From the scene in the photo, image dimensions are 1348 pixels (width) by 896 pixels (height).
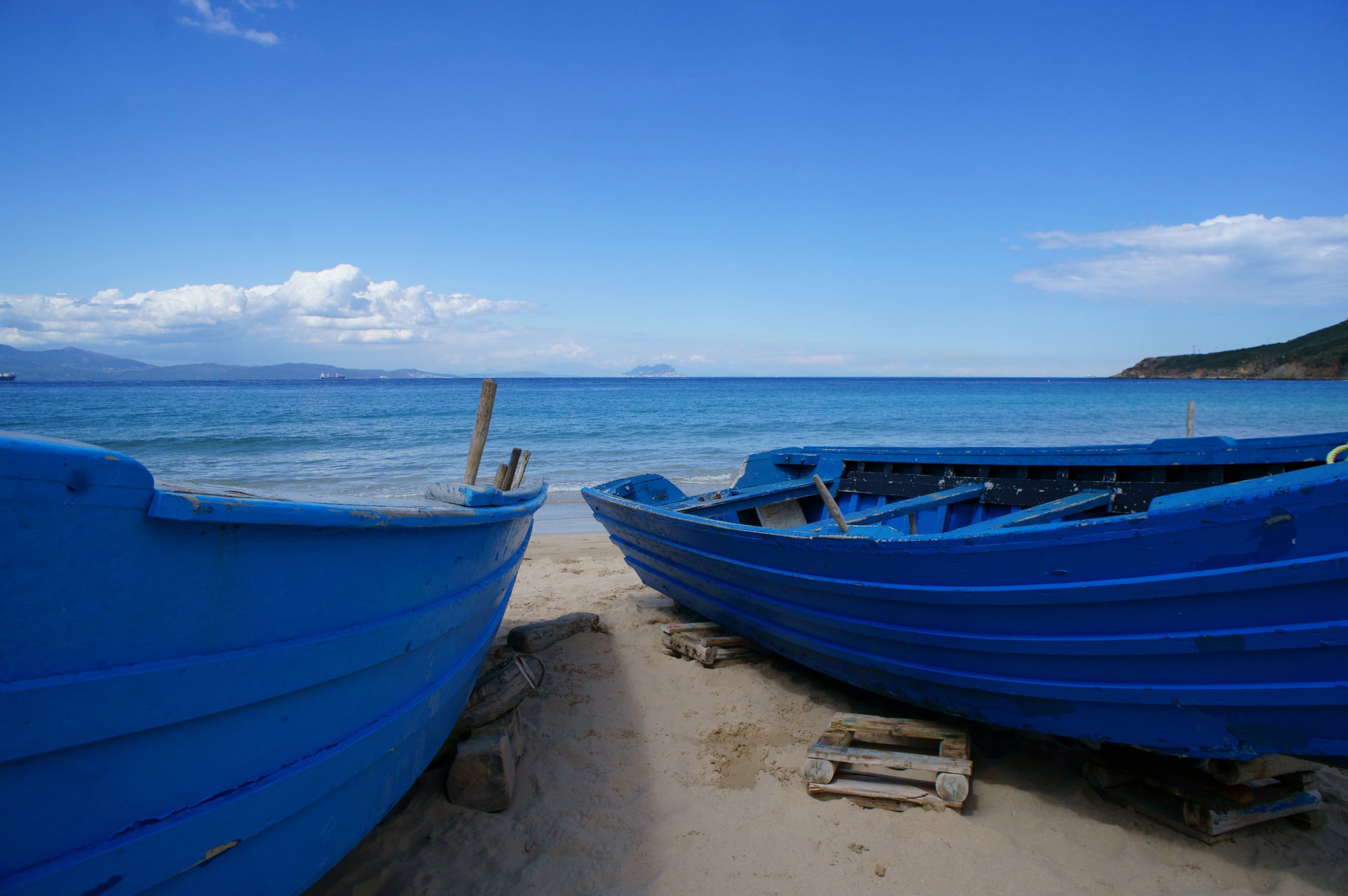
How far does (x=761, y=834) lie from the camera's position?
3547mm

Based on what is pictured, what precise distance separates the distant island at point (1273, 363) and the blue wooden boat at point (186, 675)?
323ft

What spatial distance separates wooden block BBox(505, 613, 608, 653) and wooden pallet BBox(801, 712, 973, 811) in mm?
2474

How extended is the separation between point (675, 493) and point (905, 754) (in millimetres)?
4316

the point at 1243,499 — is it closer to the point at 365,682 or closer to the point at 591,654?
the point at 365,682

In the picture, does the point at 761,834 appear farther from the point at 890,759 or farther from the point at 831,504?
the point at 831,504

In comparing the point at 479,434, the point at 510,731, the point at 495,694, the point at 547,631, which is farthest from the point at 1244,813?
the point at 479,434

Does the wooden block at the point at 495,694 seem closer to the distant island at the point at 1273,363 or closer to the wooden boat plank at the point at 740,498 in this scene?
the wooden boat plank at the point at 740,498

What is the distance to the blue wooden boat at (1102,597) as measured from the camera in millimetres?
2676

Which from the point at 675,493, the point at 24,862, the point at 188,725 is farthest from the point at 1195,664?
the point at 675,493

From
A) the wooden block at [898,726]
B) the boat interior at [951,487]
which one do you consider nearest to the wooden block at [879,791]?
the wooden block at [898,726]

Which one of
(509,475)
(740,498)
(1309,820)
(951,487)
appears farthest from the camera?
(740,498)

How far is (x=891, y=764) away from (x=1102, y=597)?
1.45m

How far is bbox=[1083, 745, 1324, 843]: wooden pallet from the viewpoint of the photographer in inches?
127

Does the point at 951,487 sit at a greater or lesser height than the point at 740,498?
greater
